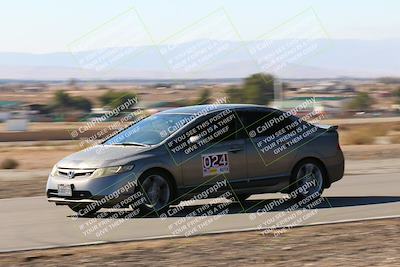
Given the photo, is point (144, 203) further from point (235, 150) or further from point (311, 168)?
point (311, 168)

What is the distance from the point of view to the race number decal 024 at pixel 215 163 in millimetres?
12883

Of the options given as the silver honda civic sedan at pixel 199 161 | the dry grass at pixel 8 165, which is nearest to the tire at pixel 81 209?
the silver honda civic sedan at pixel 199 161

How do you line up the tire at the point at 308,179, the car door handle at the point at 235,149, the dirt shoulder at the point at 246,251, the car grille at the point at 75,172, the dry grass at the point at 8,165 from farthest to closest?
the dry grass at the point at 8,165 < the tire at the point at 308,179 < the car door handle at the point at 235,149 < the car grille at the point at 75,172 < the dirt shoulder at the point at 246,251

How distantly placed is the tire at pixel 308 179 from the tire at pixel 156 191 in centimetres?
233

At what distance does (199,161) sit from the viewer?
12828 mm

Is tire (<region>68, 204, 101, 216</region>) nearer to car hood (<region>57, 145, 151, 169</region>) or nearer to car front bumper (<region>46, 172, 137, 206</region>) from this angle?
car front bumper (<region>46, 172, 137, 206</region>)

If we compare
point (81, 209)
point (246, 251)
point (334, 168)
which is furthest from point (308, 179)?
point (246, 251)

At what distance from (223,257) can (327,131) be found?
6.11 m

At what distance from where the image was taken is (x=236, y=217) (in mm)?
12422

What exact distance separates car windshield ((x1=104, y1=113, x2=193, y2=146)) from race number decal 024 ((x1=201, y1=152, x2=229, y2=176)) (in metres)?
0.65

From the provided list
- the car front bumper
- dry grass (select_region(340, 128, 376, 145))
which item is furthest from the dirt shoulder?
dry grass (select_region(340, 128, 376, 145))

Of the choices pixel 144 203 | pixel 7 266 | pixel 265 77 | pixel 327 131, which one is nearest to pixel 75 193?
pixel 144 203

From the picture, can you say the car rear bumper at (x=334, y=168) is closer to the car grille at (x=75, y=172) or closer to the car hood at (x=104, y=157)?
the car hood at (x=104, y=157)

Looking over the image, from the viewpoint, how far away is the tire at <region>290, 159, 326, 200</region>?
13891 mm
